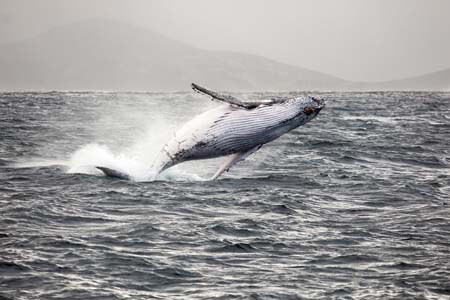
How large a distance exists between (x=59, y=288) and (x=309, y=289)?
3.78m

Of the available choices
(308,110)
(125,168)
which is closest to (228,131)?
(308,110)

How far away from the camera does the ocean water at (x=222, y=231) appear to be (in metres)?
10.8

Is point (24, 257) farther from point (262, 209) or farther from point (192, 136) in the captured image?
point (262, 209)

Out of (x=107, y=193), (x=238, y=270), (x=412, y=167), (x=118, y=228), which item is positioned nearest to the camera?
(x=238, y=270)

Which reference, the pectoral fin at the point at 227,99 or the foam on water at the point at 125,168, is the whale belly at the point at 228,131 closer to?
the pectoral fin at the point at 227,99

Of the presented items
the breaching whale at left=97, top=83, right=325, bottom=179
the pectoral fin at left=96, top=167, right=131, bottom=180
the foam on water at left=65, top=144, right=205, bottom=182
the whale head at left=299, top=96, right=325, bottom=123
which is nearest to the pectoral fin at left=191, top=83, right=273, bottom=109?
the breaching whale at left=97, top=83, right=325, bottom=179

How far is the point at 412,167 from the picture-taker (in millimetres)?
25562

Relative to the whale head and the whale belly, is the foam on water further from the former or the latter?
the whale head

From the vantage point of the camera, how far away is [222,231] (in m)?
14.1

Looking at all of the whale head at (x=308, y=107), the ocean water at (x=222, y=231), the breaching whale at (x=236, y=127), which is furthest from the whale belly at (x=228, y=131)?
the ocean water at (x=222, y=231)

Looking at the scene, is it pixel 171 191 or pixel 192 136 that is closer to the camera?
pixel 192 136

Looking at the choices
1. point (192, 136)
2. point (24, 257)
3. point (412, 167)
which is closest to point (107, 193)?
point (192, 136)

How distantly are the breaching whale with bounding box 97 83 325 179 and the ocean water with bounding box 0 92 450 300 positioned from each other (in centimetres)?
114

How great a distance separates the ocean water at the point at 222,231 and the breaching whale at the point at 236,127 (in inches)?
44.8
